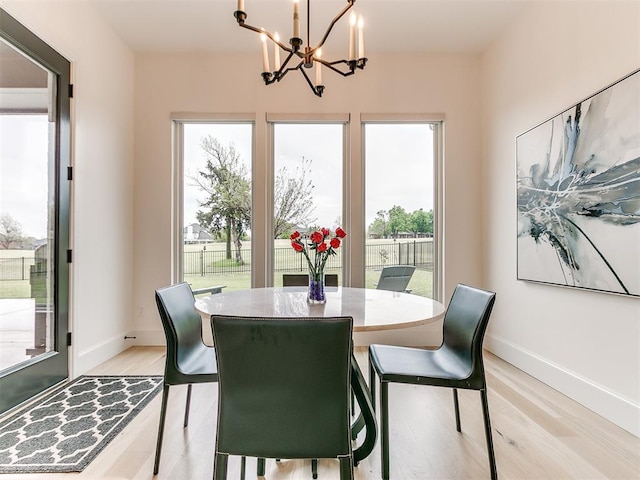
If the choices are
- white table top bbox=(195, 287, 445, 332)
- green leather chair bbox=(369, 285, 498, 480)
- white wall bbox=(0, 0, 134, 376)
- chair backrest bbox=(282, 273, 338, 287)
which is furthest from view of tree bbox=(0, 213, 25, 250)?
green leather chair bbox=(369, 285, 498, 480)

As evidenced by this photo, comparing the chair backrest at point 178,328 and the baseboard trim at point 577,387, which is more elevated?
Result: the chair backrest at point 178,328

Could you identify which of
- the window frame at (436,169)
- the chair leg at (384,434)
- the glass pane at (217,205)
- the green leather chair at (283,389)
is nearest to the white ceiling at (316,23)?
the window frame at (436,169)

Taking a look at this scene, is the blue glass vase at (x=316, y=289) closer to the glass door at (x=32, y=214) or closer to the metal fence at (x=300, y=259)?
the metal fence at (x=300, y=259)

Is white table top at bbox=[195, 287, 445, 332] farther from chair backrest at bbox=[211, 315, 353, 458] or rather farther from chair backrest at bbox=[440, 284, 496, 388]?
chair backrest at bbox=[211, 315, 353, 458]

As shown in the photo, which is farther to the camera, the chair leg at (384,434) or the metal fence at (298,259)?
the metal fence at (298,259)

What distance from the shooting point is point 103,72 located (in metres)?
2.98

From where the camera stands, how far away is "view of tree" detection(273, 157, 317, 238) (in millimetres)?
3523

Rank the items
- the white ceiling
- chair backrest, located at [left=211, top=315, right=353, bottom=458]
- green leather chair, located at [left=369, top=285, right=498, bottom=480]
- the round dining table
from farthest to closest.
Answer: the white ceiling, green leather chair, located at [left=369, top=285, right=498, bottom=480], the round dining table, chair backrest, located at [left=211, top=315, right=353, bottom=458]

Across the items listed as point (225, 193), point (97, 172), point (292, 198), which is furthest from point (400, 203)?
point (97, 172)

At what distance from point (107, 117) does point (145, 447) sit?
2666mm

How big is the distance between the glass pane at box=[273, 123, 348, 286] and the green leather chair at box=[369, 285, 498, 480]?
178cm

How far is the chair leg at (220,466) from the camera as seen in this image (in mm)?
1056

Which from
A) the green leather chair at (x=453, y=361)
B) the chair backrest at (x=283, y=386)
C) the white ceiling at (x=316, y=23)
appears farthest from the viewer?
the white ceiling at (x=316, y=23)

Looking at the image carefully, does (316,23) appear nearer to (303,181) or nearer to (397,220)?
(303,181)
